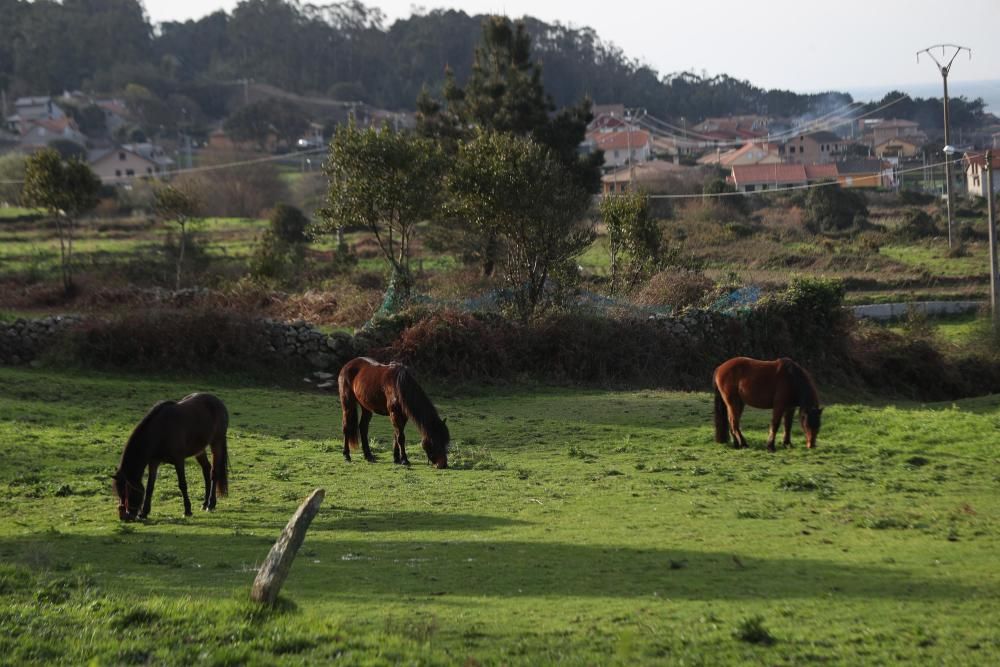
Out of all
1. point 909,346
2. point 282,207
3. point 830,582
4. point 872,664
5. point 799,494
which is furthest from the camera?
point 282,207

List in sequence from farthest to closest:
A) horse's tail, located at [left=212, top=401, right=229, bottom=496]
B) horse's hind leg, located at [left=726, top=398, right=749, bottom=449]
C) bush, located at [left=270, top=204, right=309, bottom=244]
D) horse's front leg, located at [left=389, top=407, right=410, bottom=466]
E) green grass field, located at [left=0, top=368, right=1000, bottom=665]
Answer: bush, located at [left=270, top=204, right=309, bottom=244]
horse's hind leg, located at [left=726, top=398, right=749, bottom=449]
horse's front leg, located at [left=389, top=407, right=410, bottom=466]
horse's tail, located at [left=212, top=401, right=229, bottom=496]
green grass field, located at [left=0, top=368, right=1000, bottom=665]

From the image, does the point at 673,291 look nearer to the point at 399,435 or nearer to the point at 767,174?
the point at 399,435

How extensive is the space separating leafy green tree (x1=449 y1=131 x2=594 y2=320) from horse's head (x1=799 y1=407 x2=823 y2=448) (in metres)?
14.2

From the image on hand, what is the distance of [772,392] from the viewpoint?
57.0 ft

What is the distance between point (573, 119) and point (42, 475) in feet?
123

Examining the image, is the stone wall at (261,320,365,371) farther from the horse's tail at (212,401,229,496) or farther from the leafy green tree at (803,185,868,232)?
the leafy green tree at (803,185,868,232)

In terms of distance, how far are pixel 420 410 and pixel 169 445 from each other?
4438mm

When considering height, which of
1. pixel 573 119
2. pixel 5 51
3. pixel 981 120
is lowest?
pixel 573 119

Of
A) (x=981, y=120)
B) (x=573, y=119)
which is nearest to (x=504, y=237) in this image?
(x=573, y=119)

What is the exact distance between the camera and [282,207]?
5291cm

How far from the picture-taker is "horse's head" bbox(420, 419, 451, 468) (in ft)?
53.1

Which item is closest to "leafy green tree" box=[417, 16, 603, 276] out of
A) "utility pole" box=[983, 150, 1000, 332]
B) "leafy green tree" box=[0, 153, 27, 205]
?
"utility pole" box=[983, 150, 1000, 332]

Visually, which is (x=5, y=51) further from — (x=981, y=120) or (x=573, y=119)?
(x=981, y=120)

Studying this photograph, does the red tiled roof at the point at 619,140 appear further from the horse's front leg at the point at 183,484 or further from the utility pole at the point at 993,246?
the horse's front leg at the point at 183,484
